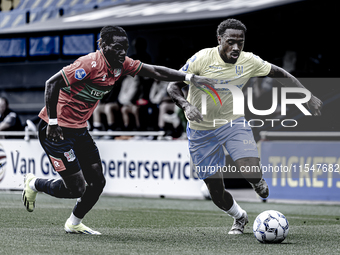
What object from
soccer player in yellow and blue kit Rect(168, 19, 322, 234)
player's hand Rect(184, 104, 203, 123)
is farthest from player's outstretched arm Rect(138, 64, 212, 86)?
player's hand Rect(184, 104, 203, 123)

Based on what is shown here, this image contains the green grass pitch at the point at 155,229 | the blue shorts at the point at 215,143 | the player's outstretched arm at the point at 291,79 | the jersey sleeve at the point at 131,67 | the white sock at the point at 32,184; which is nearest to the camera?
the green grass pitch at the point at 155,229

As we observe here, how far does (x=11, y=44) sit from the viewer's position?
21141mm

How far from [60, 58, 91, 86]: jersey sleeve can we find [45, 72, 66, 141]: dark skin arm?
0.06 metres

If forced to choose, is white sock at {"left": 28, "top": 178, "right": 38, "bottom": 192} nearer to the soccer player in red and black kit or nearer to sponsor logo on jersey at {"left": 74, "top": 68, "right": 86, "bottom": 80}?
the soccer player in red and black kit

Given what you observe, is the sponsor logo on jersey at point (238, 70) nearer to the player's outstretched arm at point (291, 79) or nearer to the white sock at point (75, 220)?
the player's outstretched arm at point (291, 79)

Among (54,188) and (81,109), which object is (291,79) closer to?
(81,109)

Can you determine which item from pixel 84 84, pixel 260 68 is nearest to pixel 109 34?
pixel 84 84

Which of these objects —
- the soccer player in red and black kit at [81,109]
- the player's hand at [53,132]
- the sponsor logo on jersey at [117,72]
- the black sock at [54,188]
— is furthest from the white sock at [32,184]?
the sponsor logo on jersey at [117,72]

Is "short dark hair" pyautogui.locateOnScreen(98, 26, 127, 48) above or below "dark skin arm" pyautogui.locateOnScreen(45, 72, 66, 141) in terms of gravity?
above

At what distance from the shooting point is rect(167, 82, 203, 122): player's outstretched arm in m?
7.72

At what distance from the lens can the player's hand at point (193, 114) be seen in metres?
7.70

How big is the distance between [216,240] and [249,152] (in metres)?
1.08

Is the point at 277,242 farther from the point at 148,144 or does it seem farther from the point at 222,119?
the point at 148,144

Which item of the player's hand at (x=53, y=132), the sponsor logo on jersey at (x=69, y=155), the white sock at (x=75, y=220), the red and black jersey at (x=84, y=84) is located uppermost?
the red and black jersey at (x=84, y=84)
